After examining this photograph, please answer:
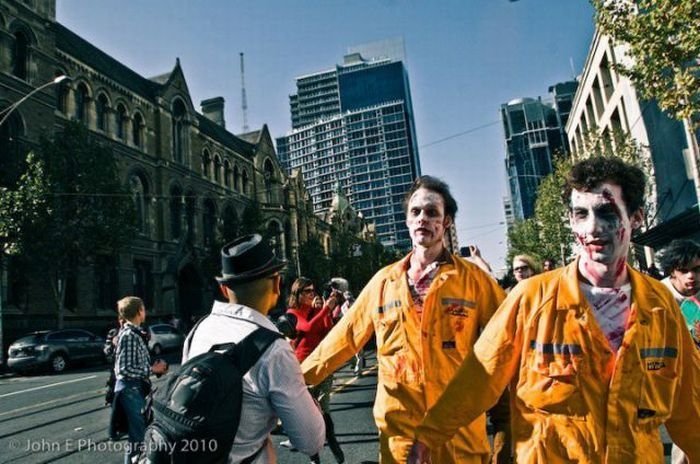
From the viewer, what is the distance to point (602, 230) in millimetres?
1993

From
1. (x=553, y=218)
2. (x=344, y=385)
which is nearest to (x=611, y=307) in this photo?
(x=344, y=385)

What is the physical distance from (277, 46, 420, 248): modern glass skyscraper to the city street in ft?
397

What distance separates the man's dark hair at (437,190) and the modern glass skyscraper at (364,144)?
420ft

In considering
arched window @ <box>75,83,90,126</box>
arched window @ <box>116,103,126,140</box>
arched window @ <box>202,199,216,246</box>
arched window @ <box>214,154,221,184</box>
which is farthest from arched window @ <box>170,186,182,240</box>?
arched window @ <box>75,83,90,126</box>

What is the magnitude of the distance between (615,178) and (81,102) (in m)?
27.6

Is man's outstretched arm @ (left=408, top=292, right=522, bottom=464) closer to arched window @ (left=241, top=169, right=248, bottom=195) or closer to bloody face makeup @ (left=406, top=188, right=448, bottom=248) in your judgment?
bloody face makeup @ (left=406, top=188, right=448, bottom=248)

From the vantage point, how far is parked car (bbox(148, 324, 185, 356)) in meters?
20.7

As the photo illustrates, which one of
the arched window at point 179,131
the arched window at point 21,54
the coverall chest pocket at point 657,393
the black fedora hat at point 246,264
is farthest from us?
the arched window at point 179,131

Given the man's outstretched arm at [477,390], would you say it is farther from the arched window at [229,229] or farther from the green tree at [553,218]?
the green tree at [553,218]

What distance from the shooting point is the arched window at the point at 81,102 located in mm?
24391

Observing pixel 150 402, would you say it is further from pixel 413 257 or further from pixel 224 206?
pixel 224 206

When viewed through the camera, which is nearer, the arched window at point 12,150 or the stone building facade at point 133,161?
the arched window at point 12,150

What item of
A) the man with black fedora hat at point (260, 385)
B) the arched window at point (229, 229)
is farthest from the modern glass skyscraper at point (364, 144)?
the man with black fedora hat at point (260, 385)

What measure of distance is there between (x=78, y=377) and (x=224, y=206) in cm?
2225
